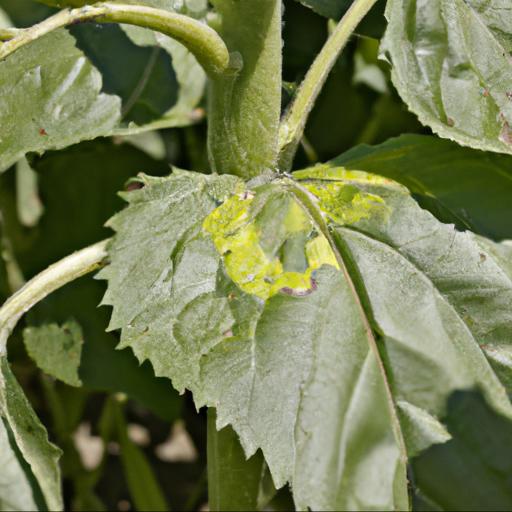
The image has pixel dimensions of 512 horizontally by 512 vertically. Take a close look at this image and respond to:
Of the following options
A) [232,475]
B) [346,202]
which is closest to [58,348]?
[232,475]

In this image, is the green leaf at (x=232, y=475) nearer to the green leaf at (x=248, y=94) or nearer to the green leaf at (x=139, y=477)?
the green leaf at (x=248, y=94)

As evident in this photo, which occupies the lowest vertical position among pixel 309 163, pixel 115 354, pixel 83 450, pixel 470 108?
pixel 83 450

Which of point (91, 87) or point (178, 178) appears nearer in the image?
point (178, 178)

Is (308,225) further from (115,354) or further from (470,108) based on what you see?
(115,354)

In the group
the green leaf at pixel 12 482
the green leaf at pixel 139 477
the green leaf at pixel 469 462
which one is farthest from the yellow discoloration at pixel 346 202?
the green leaf at pixel 139 477

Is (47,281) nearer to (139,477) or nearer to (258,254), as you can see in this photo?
(258,254)

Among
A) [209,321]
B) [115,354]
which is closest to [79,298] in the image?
[115,354]
